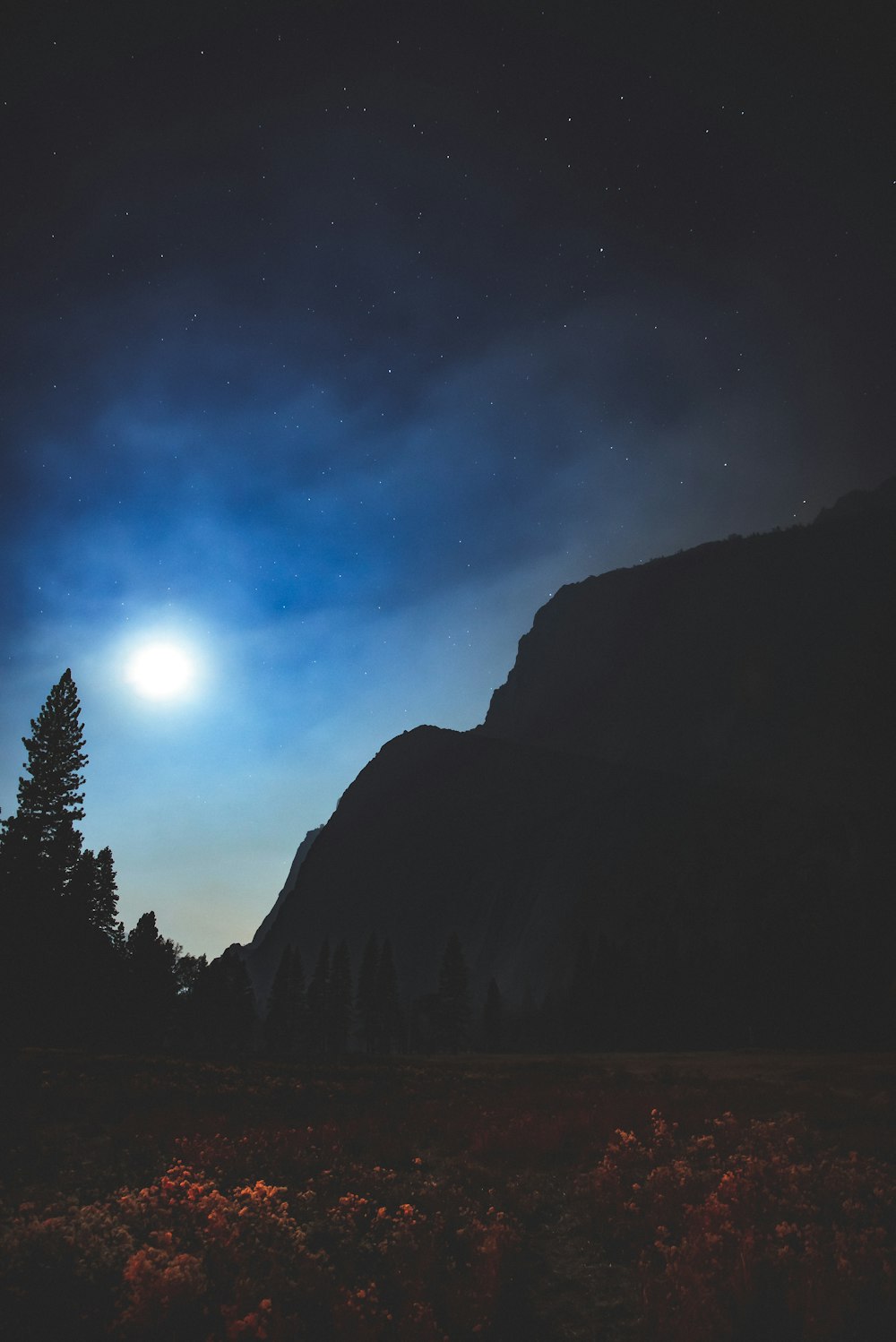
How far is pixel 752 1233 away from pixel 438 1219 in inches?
202

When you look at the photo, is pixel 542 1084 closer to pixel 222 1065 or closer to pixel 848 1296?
pixel 222 1065

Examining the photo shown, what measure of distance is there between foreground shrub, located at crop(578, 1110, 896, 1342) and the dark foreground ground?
0.13 feet

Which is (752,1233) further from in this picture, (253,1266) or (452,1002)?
(452,1002)

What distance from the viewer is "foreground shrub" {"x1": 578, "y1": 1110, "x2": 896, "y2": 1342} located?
9.20 meters

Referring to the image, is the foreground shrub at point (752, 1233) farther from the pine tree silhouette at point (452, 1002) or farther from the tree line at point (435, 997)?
the pine tree silhouette at point (452, 1002)

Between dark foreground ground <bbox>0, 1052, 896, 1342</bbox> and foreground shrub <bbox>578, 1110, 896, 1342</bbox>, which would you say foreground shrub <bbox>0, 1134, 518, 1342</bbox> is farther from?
foreground shrub <bbox>578, 1110, 896, 1342</bbox>

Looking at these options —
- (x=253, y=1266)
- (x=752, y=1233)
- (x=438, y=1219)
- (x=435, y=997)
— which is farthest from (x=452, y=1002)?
(x=253, y=1266)

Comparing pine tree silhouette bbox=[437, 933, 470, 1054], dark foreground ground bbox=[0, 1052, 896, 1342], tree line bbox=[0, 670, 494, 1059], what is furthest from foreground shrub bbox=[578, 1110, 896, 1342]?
pine tree silhouette bbox=[437, 933, 470, 1054]

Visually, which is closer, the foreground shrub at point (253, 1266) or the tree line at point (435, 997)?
the foreground shrub at point (253, 1266)

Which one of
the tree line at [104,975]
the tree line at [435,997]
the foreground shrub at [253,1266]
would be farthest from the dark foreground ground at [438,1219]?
the tree line at [435,997]

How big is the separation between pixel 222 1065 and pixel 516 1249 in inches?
935

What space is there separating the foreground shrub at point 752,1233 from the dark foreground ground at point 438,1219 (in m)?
0.04

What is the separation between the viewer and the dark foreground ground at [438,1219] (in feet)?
30.6

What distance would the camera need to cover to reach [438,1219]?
486 inches
